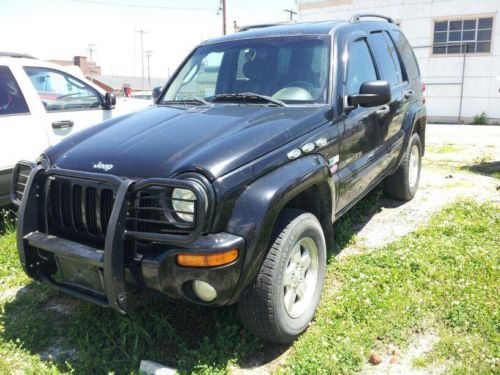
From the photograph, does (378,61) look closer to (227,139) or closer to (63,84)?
(227,139)

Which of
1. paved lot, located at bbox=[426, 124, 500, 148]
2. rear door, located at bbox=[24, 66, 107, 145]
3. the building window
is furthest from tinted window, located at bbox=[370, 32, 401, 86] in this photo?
the building window

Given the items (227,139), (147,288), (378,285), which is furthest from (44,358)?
(378,285)

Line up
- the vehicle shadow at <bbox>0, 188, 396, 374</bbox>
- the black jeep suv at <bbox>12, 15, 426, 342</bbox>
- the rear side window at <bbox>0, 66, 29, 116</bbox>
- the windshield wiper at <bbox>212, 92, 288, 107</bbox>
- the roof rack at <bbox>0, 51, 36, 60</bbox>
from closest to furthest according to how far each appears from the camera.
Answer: the black jeep suv at <bbox>12, 15, 426, 342</bbox>
the vehicle shadow at <bbox>0, 188, 396, 374</bbox>
the windshield wiper at <bbox>212, 92, 288, 107</bbox>
the rear side window at <bbox>0, 66, 29, 116</bbox>
the roof rack at <bbox>0, 51, 36, 60</bbox>

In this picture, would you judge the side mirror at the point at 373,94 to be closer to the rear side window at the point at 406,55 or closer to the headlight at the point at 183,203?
the headlight at the point at 183,203

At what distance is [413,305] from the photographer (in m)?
3.33

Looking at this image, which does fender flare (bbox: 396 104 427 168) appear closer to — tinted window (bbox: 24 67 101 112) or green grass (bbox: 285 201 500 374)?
green grass (bbox: 285 201 500 374)

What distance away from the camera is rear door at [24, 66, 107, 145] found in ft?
17.6

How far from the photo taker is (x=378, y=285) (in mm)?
3645

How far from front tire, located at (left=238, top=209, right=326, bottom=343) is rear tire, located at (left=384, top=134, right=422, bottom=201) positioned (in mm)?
2618

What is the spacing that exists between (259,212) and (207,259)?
14.9 inches

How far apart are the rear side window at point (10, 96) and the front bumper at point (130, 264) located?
2.70 meters

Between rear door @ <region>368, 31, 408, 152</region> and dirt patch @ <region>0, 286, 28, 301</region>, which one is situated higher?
rear door @ <region>368, 31, 408, 152</region>

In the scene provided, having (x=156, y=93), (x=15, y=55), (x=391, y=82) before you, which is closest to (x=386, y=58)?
(x=391, y=82)

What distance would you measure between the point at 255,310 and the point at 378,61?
9.85 ft
